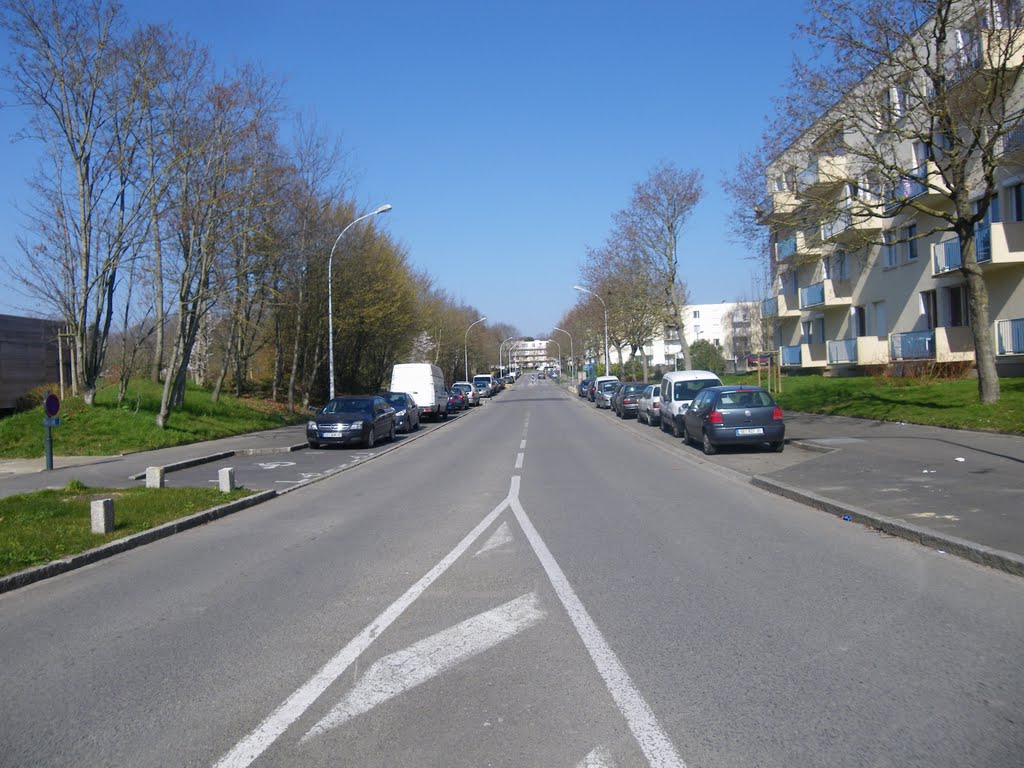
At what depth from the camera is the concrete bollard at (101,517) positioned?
9.70m

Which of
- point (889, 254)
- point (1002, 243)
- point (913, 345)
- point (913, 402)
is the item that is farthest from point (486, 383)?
point (1002, 243)

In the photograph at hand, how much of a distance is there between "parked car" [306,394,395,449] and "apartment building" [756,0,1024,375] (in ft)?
41.1

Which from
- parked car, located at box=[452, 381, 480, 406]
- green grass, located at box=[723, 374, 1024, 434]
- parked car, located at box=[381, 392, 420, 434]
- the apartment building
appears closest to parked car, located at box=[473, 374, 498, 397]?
parked car, located at box=[452, 381, 480, 406]

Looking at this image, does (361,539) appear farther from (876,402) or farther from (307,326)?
(307,326)

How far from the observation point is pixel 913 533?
8477 mm

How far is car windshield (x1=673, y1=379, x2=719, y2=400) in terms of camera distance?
24828 mm

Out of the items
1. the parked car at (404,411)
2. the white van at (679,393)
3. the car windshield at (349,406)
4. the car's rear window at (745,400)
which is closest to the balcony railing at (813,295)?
the white van at (679,393)

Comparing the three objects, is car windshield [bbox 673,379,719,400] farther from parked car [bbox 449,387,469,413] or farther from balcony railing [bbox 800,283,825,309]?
parked car [bbox 449,387,469,413]

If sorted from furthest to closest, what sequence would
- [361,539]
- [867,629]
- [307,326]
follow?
[307,326] < [361,539] < [867,629]

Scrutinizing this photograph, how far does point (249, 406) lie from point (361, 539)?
26.1 metres

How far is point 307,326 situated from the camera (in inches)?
1531

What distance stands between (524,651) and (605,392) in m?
41.2

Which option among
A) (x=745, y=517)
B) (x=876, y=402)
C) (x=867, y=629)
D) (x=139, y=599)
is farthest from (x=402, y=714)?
(x=876, y=402)

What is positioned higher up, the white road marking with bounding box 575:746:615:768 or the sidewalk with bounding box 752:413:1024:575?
the white road marking with bounding box 575:746:615:768
